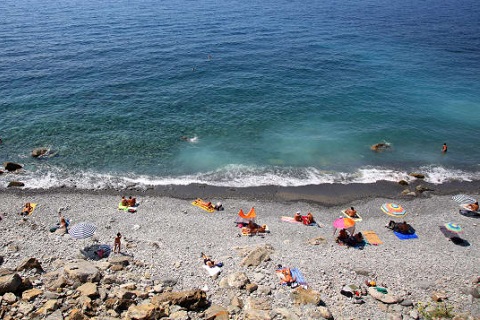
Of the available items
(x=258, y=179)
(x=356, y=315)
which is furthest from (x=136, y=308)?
(x=258, y=179)

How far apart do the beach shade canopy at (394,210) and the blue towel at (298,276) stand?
50.1ft

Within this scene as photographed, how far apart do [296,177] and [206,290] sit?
21.8 meters

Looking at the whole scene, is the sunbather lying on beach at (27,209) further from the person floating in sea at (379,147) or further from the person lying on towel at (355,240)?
the person floating in sea at (379,147)

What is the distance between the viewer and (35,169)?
1705 inches

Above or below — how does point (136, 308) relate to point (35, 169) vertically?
above

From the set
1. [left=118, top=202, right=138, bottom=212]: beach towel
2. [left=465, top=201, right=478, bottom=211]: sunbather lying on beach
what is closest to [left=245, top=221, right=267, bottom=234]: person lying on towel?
[left=118, top=202, right=138, bottom=212]: beach towel

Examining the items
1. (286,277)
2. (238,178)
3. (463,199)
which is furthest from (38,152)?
(463,199)

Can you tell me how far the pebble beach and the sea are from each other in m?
4.97

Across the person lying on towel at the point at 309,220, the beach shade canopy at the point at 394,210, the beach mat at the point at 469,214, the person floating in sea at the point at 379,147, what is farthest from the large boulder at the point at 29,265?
the person floating in sea at the point at 379,147

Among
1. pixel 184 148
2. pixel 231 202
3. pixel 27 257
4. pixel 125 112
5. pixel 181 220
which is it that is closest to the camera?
pixel 27 257

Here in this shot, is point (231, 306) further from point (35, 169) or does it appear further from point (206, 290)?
point (35, 169)

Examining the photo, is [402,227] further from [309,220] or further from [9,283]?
[9,283]

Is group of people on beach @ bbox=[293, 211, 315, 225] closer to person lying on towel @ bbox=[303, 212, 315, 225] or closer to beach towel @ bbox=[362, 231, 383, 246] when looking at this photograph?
person lying on towel @ bbox=[303, 212, 315, 225]

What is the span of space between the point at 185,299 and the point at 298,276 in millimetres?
8829
